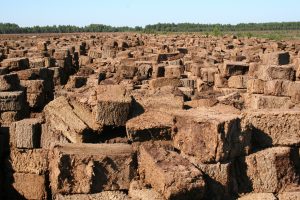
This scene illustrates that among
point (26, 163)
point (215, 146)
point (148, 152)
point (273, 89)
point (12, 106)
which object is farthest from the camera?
point (273, 89)

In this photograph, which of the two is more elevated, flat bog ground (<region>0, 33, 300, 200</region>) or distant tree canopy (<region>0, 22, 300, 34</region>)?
distant tree canopy (<region>0, 22, 300, 34</region>)

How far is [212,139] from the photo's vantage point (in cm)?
464

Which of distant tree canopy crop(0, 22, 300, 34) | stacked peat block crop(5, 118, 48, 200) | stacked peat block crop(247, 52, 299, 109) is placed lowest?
stacked peat block crop(5, 118, 48, 200)

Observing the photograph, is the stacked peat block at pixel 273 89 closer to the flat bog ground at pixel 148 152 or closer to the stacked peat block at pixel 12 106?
the flat bog ground at pixel 148 152

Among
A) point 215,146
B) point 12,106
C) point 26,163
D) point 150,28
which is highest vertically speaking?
point 150,28

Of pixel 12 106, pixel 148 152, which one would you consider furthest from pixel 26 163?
pixel 12 106

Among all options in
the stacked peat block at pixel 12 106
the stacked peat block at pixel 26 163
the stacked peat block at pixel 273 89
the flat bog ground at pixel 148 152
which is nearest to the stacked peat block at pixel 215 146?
the flat bog ground at pixel 148 152

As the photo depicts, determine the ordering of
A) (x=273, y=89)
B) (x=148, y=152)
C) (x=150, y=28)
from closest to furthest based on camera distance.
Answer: (x=148, y=152) → (x=273, y=89) → (x=150, y=28)

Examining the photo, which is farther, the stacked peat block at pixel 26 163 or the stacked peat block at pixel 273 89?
the stacked peat block at pixel 273 89

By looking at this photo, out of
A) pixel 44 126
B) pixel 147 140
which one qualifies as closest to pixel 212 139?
pixel 147 140

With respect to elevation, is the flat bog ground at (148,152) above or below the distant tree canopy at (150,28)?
below

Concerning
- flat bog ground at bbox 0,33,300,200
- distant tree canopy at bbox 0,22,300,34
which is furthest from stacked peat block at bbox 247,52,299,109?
distant tree canopy at bbox 0,22,300,34

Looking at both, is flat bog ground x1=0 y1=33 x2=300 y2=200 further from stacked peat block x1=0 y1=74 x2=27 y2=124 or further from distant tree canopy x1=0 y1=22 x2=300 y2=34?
distant tree canopy x1=0 y1=22 x2=300 y2=34

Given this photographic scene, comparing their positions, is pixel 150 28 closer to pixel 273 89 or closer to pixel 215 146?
pixel 273 89
